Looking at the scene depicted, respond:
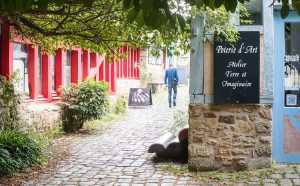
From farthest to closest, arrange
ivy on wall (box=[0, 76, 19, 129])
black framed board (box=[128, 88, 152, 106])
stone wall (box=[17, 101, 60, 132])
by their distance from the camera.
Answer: black framed board (box=[128, 88, 152, 106]) < stone wall (box=[17, 101, 60, 132]) < ivy on wall (box=[0, 76, 19, 129])

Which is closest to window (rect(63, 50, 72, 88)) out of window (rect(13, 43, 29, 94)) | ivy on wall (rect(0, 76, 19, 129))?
window (rect(13, 43, 29, 94))

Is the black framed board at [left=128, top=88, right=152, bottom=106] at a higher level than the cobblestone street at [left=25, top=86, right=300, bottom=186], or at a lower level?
higher

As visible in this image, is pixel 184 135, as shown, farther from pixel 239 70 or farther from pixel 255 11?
pixel 255 11

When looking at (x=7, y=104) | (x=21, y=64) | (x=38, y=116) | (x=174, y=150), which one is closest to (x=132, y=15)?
(x=174, y=150)

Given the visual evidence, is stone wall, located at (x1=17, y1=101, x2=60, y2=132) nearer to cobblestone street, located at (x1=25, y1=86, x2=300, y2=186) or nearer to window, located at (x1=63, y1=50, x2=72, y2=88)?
cobblestone street, located at (x1=25, y1=86, x2=300, y2=186)

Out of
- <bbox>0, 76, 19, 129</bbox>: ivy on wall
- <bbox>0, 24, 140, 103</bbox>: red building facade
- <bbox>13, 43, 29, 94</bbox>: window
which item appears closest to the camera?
<bbox>0, 76, 19, 129</bbox>: ivy on wall

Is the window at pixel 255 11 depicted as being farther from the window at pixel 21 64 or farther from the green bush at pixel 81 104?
the green bush at pixel 81 104

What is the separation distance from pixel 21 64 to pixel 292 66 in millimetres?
6280

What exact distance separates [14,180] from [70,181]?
833 mm

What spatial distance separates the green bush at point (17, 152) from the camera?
7.45 meters

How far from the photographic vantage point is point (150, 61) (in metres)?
27.4

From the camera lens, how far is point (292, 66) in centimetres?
804

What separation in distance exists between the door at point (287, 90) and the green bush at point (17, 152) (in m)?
4.01

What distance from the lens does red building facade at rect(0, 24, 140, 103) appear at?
10.3m
